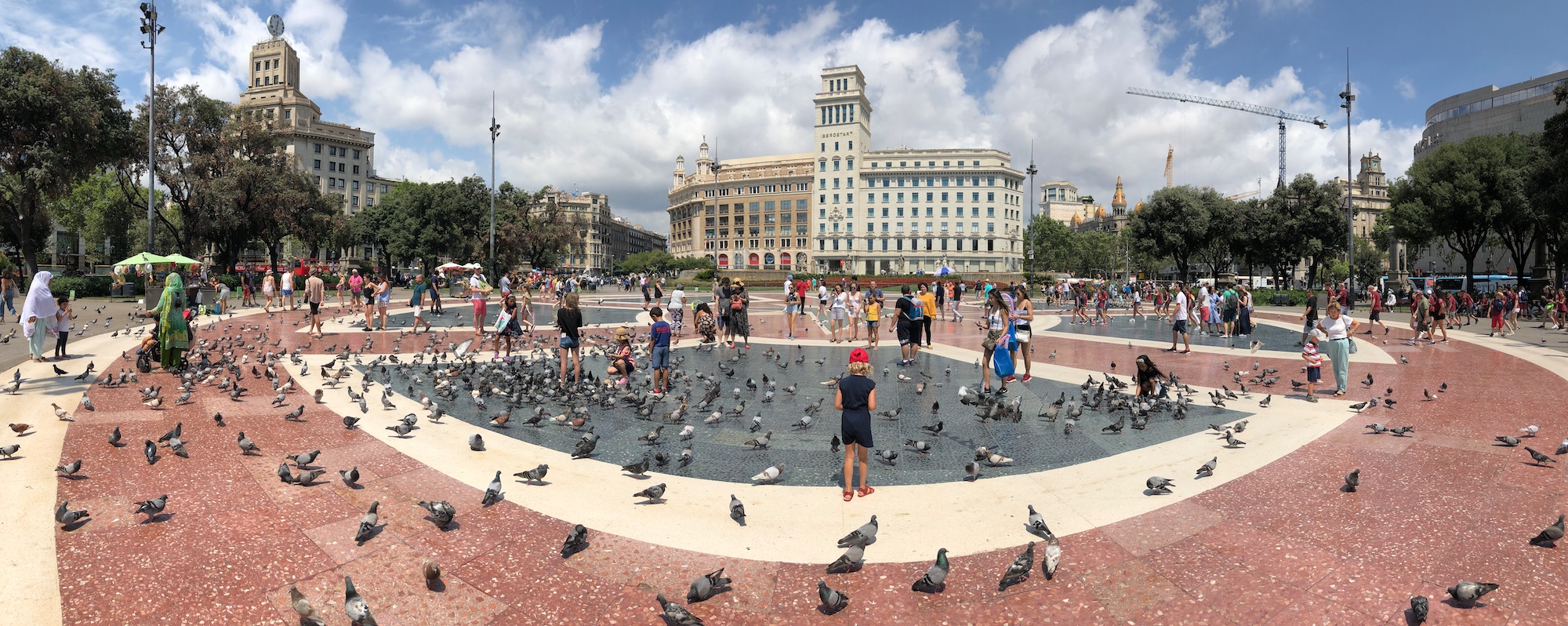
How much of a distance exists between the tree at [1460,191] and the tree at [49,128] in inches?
2668

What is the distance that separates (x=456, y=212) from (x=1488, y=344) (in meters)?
63.3

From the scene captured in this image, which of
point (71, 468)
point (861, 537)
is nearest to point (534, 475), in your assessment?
point (861, 537)

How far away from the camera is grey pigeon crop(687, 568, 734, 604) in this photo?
409 cm

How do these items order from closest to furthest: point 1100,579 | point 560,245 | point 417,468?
point 1100,579 → point 417,468 → point 560,245

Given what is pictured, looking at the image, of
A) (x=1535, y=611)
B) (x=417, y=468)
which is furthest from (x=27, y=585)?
(x=1535, y=611)

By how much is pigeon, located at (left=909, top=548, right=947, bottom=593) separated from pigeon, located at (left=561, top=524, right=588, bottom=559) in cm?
225

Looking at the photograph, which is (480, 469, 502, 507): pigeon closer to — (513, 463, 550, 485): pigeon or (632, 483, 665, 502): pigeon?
(513, 463, 550, 485): pigeon

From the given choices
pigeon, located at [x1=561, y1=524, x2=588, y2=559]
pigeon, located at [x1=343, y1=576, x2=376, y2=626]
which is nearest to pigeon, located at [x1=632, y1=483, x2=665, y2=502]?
pigeon, located at [x1=561, y1=524, x2=588, y2=559]

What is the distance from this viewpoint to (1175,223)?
54375 millimetres

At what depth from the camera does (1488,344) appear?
Answer: 18.6 metres

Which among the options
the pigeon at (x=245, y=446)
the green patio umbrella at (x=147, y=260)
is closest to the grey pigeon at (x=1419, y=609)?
the pigeon at (x=245, y=446)

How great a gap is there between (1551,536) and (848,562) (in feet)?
16.0

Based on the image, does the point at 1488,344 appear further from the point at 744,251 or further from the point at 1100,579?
the point at 744,251

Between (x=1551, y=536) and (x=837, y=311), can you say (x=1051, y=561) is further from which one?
(x=837, y=311)
